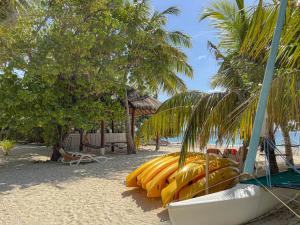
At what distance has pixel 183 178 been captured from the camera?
6.26 meters

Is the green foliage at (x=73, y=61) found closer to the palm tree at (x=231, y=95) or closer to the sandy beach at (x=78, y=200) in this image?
the sandy beach at (x=78, y=200)

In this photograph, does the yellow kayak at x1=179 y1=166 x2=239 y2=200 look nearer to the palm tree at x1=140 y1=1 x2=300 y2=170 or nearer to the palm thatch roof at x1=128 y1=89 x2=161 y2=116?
the palm tree at x1=140 y1=1 x2=300 y2=170

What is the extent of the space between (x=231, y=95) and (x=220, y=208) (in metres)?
2.70

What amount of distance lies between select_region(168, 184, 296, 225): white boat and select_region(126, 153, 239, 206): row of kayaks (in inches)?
47.8

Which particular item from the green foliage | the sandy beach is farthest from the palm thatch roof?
the sandy beach

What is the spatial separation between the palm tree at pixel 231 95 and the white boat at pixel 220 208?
939mm

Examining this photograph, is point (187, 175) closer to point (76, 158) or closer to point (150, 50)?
point (76, 158)

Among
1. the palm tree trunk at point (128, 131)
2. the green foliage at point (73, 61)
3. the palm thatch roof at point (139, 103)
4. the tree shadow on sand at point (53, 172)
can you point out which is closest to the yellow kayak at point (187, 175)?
the tree shadow on sand at point (53, 172)

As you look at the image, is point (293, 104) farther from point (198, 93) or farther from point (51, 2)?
point (51, 2)

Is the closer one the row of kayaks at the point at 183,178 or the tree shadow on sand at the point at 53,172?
the row of kayaks at the point at 183,178

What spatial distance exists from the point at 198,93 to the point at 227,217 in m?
3.20

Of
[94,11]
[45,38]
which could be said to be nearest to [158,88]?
[94,11]

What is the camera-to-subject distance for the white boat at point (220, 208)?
14.5ft

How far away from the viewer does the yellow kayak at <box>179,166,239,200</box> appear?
599 centimetres
